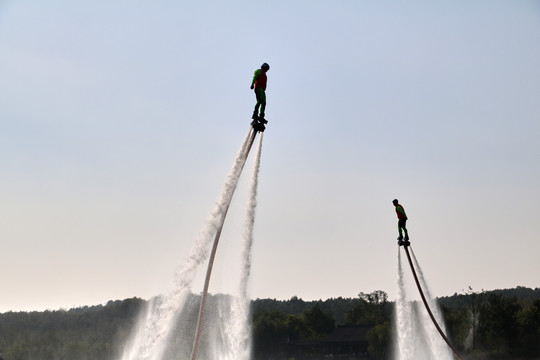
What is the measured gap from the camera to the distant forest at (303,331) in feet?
254

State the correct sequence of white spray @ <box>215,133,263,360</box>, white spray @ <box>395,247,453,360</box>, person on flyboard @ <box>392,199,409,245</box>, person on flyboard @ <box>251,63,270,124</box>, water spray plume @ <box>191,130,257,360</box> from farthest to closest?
1. white spray @ <box>395,247,453,360</box>
2. person on flyboard @ <box>392,199,409,245</box>
3. white spray @ <box>215,133,263,360</box>
4. person on flyboard @ <box>251,63,270,124</box>
5. water spray plume @ <box>191,130,257,360</box>

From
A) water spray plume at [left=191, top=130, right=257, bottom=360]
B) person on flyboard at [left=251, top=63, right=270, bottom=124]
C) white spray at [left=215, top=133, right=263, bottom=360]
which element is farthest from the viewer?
white spray at [left=215, top=133, right=263, bottom=360]

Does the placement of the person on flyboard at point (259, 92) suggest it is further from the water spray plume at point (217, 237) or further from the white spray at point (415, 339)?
the white spray at point (415, 339)

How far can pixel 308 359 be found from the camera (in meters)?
122

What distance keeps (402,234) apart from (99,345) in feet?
154

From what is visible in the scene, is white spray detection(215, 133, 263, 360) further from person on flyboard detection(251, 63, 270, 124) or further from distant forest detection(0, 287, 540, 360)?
distant forest detection(0, 287, 540, 360)

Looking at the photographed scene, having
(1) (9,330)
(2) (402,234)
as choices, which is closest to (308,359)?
(1) (9,330)

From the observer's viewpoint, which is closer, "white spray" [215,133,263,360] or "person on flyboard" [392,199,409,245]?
"white spray" [215,133,263,360]

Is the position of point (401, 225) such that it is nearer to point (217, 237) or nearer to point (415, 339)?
point (217, 237)

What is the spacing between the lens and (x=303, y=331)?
131875 mm

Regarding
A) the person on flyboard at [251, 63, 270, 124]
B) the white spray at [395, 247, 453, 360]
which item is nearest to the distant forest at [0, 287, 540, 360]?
the white spray at [395, 247, 453, 360]

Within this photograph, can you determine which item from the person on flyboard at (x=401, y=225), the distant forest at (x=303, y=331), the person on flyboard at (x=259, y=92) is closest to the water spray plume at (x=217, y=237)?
the person on flyboard at (x=259, y=92)

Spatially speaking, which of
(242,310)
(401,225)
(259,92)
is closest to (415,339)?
(401,225)

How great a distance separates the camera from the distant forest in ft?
254
